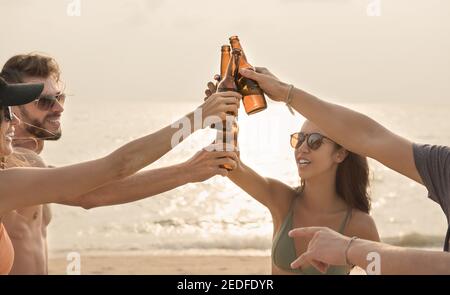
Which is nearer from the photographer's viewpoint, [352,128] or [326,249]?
[326,249]

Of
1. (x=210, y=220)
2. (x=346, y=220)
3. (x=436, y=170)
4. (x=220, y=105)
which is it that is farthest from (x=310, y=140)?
(x=210, y=220)

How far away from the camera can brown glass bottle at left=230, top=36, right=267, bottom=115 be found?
411cm

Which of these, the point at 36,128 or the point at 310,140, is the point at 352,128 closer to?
the point at 310,140

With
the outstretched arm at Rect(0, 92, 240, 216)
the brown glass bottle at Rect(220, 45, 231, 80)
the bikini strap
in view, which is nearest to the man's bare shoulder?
the outstretched arm at Rect(0, 92, 240, 216)

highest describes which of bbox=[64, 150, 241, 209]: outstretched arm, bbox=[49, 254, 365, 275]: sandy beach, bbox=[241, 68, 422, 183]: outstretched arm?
bbox=[241, 68, 422, 183]: outstretched arm

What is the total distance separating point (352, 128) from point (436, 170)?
22.7 inches

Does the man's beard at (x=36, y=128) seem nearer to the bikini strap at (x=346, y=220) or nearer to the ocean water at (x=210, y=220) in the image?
the bikini strap at (x=346, y=220)

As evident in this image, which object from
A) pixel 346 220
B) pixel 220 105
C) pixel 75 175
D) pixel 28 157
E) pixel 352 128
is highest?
pixel 220 105

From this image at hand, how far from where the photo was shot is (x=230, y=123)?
12.3 ft

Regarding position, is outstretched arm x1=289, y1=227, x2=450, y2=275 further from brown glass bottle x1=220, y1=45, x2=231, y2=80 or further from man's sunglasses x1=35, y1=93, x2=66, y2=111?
man's sunglasses x1=35, y1=93, x2=66, y2=111

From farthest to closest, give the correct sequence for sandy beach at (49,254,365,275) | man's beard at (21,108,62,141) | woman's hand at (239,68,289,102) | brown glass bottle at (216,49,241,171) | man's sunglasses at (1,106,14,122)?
sandy beach at (49,254,365,275), man's beard at (21,108,62,141), woman's hand at (239,68,289,102), brown glass bottle at (216,49,241,171), man's sunglasses at (1,106,14,122)

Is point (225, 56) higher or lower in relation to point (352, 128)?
higher

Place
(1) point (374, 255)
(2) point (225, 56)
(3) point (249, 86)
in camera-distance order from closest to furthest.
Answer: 1. (1) point (374, 255)
2. (3) point (249, 86)
3. (2) point (225, 56)
